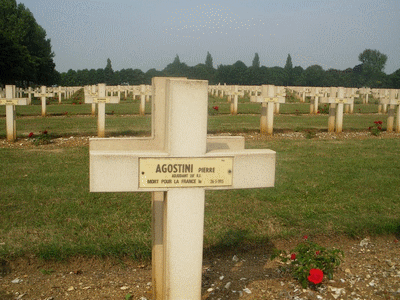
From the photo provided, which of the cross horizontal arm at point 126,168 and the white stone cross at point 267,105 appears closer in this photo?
the cross horizontal arm at point 126,168

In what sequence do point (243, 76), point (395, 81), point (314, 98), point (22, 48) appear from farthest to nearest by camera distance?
point (243, 76) → point (395, 81) → point (22, 48) → point (314, 98)

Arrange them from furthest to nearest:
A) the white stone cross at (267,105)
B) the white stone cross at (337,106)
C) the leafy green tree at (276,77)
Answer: the leafy green tree at (276,77) < the white stone cross at (337,106) < the white stone cross at (267,105)

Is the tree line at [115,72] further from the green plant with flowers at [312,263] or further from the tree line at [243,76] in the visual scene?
the green plant with flowers at [312,263]

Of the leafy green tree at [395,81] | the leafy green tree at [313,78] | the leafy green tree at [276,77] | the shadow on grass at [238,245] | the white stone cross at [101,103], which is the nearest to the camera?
the shadow on grass at [238,245]

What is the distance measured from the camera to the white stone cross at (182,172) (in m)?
2.86

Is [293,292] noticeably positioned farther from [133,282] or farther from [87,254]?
[87,254]

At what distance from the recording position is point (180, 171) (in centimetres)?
294

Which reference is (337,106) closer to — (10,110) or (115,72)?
(10,110)

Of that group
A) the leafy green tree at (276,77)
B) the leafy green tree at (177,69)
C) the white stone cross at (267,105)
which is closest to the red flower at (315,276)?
the white stone cross at (267,105)

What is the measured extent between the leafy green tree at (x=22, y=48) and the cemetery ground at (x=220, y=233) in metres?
33.3

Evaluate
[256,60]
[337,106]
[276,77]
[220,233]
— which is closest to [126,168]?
[220,233]

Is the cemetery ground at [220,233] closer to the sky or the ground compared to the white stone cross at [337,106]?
closer to the ground

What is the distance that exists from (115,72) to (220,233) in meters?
104

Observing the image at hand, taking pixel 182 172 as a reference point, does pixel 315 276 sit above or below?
below
